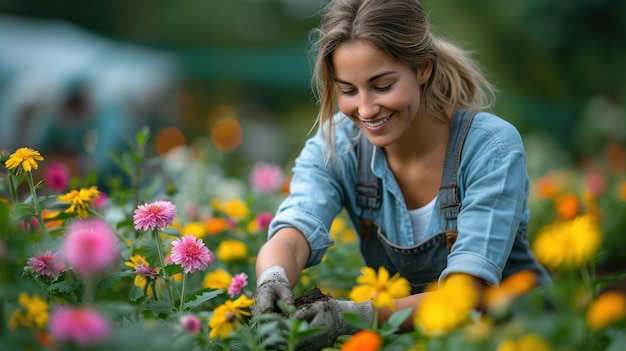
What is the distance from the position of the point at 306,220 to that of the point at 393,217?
0.89 feet

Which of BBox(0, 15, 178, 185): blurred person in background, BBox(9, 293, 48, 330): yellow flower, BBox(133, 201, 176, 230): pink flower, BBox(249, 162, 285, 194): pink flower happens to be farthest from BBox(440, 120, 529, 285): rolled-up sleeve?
BBox(249, 162, 285, 194): pink flower

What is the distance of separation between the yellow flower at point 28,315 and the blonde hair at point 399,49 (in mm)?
1015

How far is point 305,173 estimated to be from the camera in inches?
82.0

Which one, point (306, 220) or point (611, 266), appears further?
point (611, 266)

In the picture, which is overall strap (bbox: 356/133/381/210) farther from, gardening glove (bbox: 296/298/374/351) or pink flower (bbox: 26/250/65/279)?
pink flower (bbox: 26/250/65/279)

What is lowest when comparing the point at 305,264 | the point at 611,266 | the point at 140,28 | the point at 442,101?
the point at 611,266

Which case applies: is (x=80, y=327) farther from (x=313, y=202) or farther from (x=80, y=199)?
(x=313, y=202)

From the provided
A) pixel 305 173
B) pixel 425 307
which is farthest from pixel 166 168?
pixel 425 307

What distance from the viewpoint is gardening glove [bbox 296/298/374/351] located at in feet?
4.87

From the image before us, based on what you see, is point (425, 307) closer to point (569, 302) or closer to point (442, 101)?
point (569, 302)

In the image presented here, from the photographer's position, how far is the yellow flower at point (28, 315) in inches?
43.3

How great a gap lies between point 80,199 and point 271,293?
503 millimetres

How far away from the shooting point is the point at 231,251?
7.22ft

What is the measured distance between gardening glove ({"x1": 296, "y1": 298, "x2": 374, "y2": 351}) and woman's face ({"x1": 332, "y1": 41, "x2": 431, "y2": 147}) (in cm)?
49
